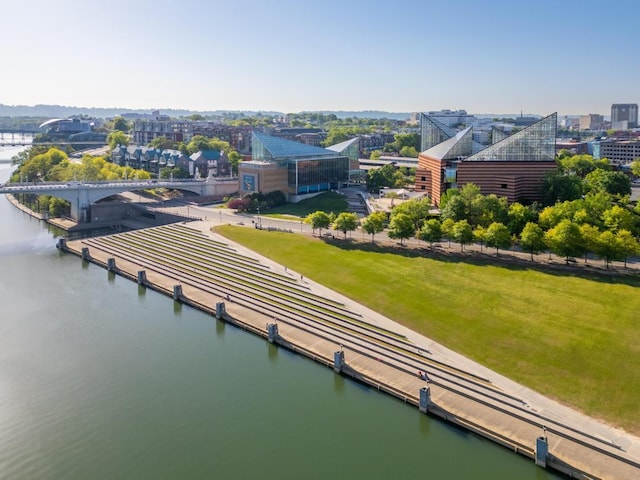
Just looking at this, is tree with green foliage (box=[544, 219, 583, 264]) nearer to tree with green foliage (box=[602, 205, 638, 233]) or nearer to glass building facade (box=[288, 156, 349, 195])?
tree with green foliage (box=[602, 205, 638, 233])

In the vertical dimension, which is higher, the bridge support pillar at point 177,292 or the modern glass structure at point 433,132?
the modern glass structure at point 433,132

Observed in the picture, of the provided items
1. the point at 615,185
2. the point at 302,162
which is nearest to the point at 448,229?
the point at 615,185

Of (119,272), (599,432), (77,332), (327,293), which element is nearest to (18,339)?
(77,332)

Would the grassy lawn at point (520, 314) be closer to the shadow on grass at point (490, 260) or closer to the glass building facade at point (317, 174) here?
the shadow on grass at point (490, 260)

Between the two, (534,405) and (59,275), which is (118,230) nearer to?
(59,275)

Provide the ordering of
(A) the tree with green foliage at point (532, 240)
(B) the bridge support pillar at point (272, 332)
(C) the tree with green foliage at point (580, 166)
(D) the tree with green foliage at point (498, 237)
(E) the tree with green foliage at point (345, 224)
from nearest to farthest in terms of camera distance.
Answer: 1. (B) the bridge support pillar at point (272, 332)
2. (A) the tree with green foliage at point (532, 240)
3. (D) the tree with green foliage at point (498, 237)
4. (E) the tree with green foliage at point (345, 224)
5. (C) the tree with green foliage at point (580, 166)

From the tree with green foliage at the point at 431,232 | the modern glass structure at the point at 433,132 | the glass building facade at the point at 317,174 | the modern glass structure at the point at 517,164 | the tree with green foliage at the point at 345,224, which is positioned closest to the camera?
the tree with green foliage at the point at 431,232

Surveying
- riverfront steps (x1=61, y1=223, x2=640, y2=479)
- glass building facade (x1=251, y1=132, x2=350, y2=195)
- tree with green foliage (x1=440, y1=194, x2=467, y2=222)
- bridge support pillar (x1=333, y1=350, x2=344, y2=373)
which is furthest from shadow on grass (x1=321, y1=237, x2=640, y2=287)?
glass building facade (x1=251, y1=132, x2=350, y2=195)

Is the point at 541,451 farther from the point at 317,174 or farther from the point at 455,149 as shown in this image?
the point at 317,174

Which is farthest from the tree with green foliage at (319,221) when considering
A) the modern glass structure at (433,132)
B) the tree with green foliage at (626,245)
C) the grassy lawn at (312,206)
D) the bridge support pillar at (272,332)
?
the modern glass structure at (433,132)
